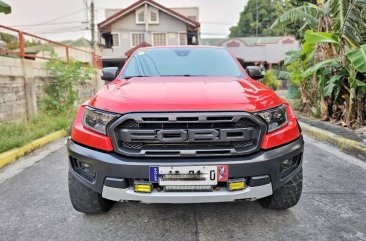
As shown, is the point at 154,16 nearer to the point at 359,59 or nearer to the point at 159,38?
the point at 159,38

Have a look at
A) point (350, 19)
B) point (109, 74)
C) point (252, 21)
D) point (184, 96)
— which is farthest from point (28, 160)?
point (252, 21)

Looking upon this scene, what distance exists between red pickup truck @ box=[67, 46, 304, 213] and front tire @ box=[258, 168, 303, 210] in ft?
0.52

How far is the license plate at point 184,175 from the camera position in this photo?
7.25 feet

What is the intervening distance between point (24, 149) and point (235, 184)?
409cm

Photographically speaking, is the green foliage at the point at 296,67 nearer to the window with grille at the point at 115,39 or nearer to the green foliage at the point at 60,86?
the green foliage at the point at 60,86

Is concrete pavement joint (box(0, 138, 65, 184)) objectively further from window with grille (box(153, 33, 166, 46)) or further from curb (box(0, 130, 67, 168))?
window with grille (box(153, 33, 166, 46))

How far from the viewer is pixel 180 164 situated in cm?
221

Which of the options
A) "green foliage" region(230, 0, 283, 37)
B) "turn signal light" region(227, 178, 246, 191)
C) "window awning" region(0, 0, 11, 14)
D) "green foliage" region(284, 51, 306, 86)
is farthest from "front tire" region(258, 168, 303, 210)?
"green foliage" region(230, 0, 283, 37)

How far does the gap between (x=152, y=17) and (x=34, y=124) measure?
82.0 feet

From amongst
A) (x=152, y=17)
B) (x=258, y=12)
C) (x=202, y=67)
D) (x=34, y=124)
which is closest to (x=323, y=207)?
(x=202, y=67)

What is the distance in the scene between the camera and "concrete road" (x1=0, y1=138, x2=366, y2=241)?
2512mm

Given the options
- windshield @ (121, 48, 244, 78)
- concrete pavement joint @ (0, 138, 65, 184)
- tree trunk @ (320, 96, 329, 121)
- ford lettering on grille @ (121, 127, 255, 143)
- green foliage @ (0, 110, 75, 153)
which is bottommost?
concrete pavement joint @ (0, 138, 65, 184)

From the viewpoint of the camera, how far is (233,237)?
2.46 meters

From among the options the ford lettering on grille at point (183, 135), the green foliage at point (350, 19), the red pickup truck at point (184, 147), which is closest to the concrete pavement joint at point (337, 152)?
the green foliage at point (350, 19)
